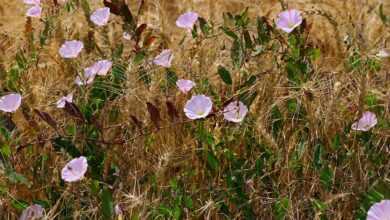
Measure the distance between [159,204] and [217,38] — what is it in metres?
0.56

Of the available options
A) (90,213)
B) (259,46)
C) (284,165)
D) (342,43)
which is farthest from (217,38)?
(90,213)

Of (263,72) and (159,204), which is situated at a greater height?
(263,72)

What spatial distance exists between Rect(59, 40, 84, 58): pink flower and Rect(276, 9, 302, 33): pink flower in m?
0.50

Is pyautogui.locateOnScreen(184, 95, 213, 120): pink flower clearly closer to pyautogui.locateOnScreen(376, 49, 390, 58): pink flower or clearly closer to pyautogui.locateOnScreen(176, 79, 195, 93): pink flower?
pyautogui.locateOnScreen(176, 79, 195, 93): pink flower

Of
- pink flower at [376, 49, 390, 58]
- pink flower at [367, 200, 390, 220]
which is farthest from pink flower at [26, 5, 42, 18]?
pink flower at [367, 200, 390, 220]

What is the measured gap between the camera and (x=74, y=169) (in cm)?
166

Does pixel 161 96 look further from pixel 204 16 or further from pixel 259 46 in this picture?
pixel 204 16

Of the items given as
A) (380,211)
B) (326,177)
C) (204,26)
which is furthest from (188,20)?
(380,211)

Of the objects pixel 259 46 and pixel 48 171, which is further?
pixel 259 46

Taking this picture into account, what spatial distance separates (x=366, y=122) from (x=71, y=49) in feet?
2.55

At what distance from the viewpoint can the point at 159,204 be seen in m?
1.65

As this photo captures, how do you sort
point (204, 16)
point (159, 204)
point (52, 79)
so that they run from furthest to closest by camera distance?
point (204, 16) → point (52, 79) → point (159, 204)

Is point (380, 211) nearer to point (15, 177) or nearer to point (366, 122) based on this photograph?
point (366, 122)

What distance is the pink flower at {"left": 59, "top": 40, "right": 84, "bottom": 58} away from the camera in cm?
201
